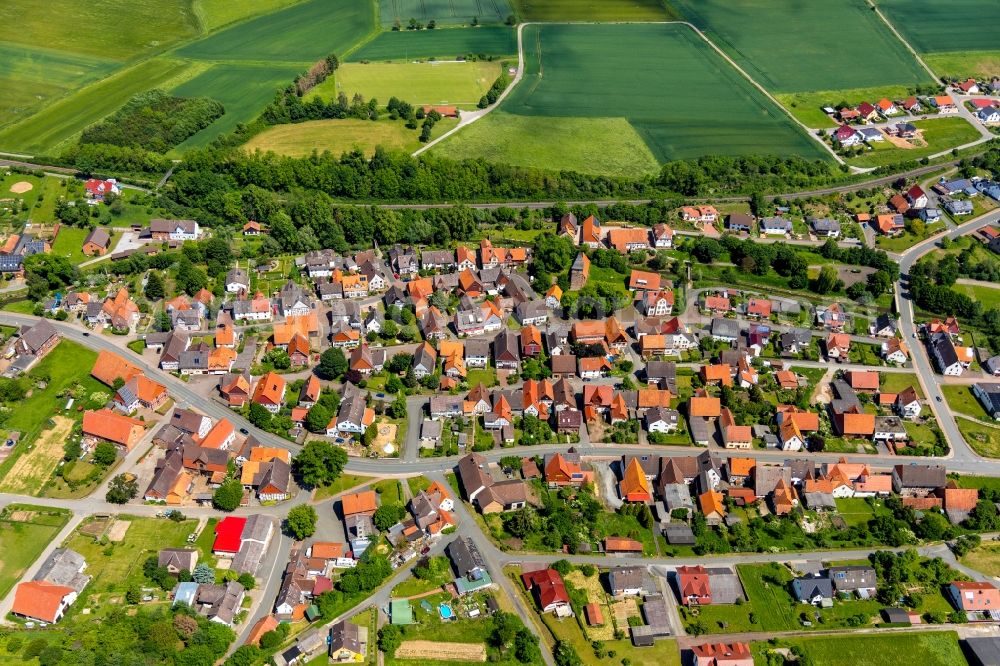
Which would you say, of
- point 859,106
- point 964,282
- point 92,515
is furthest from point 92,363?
point 859,106

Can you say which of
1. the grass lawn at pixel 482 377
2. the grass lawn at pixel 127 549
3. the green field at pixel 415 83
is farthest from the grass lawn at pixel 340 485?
the green field at pixel 415 83

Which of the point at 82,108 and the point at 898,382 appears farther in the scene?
the point at 82,108

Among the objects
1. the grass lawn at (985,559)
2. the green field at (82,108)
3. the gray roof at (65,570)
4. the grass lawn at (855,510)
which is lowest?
the grass lawn at (985,559)

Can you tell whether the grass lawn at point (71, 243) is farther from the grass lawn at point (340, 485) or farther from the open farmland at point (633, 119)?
the grass lawn at point (340, 485)

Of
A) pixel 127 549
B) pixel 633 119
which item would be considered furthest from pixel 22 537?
pixel 633 119

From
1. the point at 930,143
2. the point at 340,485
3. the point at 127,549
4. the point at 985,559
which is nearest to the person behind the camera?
the point at 127,549

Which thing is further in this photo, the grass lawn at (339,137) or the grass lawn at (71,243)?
the grass lawn at (339,137)

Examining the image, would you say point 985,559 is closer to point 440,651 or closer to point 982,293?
point 982,293

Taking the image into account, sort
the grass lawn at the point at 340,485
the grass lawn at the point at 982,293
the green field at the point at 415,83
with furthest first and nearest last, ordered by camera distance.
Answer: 1. the green field at the point at 415,83
2. the grass lawn at the point at 982,293
3. the grass lawn at the point at 340,485
